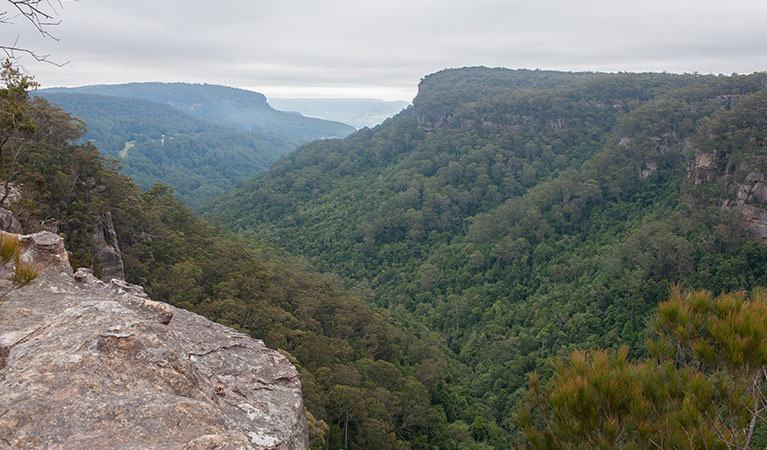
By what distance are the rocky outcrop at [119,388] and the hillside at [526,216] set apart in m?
11.2

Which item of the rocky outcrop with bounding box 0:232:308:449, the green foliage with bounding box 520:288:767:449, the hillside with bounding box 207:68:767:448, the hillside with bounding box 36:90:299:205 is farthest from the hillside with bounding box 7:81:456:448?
the hillside with bounding box 36:90:299:205

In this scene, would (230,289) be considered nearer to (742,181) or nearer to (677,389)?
(677,389)

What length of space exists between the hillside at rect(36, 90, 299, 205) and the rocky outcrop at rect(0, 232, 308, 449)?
83.4 metres

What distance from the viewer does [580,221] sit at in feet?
136

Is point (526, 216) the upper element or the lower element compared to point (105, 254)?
lower

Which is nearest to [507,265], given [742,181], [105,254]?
[742,181]

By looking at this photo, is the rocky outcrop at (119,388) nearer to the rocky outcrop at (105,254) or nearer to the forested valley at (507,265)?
the forested valley at (507,265)

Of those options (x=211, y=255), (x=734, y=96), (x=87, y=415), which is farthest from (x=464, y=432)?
(x=734, y=96)

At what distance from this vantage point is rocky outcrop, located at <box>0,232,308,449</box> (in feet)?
11.6

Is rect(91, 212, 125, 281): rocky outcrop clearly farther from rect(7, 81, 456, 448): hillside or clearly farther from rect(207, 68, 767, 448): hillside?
rect(207, 68, 767, 448): hillside

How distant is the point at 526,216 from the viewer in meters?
42.4

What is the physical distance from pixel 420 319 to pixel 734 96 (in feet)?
122

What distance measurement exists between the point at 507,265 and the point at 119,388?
37598 millimetres

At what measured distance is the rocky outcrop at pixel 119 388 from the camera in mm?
3523
